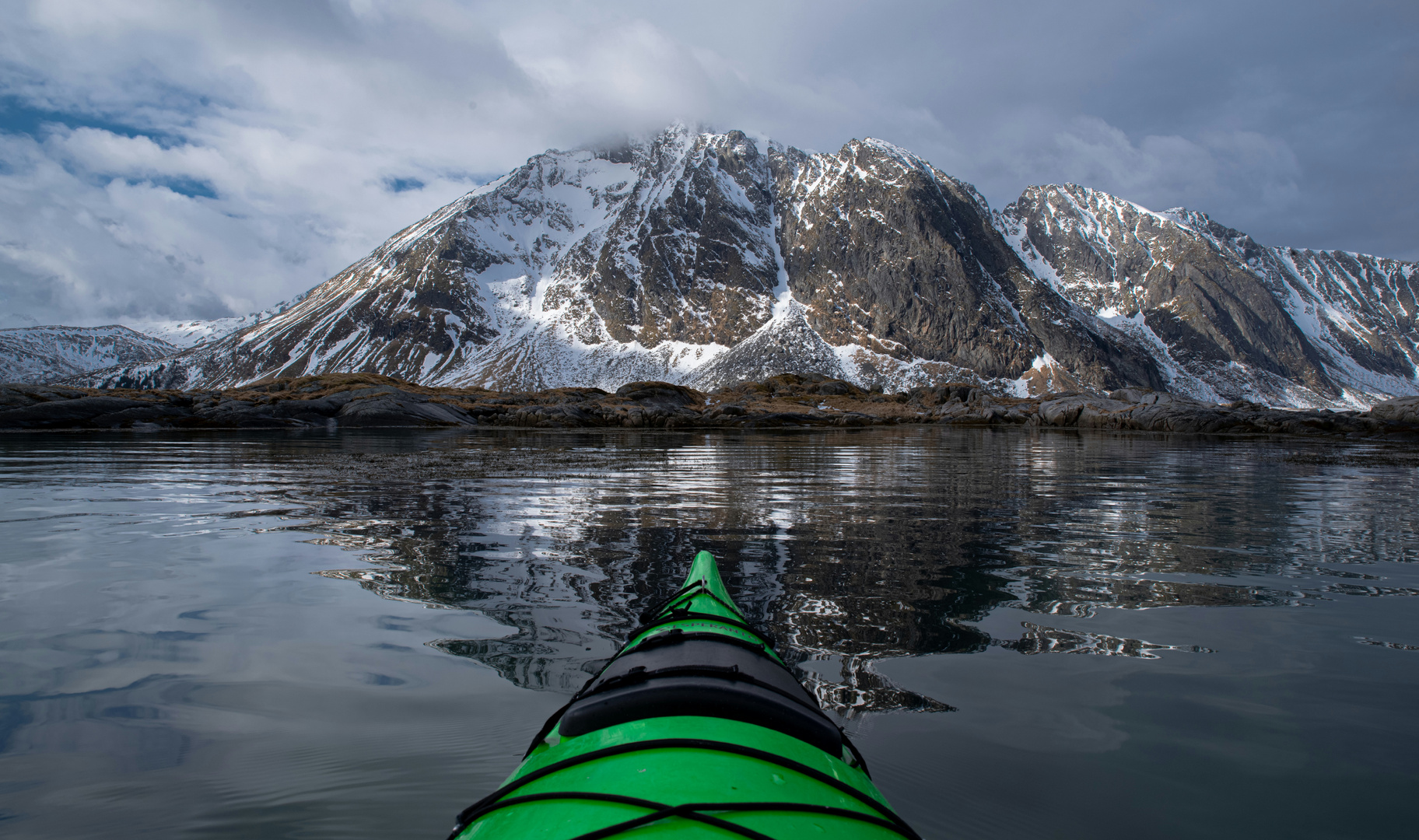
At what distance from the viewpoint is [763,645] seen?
10.7 feet

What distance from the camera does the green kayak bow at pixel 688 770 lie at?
5.56 ft

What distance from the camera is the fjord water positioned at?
291 cm

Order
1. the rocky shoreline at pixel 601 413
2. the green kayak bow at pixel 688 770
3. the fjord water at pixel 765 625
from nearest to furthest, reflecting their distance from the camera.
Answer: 1. the green kayak bow at pixel 688 770
2. the fjord water at pixel 765 625
3. the rocky shoreline at pixel 601 413

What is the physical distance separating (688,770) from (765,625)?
3.31 m

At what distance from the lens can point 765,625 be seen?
201 inches

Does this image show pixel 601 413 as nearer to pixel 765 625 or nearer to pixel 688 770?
pixel 765 625

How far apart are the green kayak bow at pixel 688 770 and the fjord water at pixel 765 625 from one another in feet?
3.16

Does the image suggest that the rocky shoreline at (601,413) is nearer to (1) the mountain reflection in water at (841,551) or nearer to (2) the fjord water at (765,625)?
(1) the mountain reflection in water at (841,551)

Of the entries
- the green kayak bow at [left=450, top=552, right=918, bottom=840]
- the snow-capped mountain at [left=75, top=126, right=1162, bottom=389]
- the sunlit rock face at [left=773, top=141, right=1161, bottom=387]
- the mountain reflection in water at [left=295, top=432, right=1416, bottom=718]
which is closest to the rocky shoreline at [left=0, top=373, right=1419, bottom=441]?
the mountain reflection in water at [left=295, top=432, right=1416, bottom=718]

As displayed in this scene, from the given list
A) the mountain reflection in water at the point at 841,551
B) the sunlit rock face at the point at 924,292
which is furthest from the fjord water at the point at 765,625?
the sunlit rock face at the point at 924,292

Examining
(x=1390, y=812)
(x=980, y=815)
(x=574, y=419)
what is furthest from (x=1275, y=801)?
(x=574, y=419)

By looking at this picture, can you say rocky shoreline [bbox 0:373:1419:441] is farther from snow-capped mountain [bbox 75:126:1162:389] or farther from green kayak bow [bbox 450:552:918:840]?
snow-capped mountain [bbox 75:126:1162:389]

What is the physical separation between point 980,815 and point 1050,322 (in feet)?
641

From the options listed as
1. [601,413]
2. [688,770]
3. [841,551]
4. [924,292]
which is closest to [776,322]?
[924,292]
